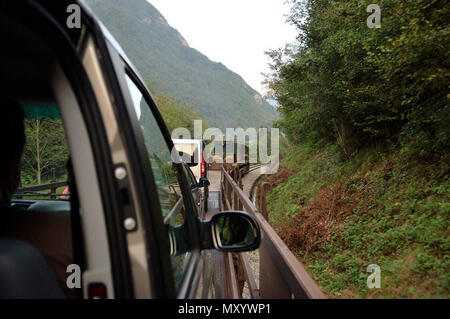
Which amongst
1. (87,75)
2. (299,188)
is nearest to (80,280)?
(87,75)

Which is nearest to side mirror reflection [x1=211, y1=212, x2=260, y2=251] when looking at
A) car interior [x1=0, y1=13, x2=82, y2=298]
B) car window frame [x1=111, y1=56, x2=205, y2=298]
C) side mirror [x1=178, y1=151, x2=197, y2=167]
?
car window frame [x1=111, y1=56, x2=205, y2=298]

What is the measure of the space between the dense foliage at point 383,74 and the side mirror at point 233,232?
16.0ft

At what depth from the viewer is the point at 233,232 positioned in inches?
68.9

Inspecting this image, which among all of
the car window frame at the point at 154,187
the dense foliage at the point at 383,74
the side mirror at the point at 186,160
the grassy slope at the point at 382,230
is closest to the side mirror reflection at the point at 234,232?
the car window frame at the point at 154,187

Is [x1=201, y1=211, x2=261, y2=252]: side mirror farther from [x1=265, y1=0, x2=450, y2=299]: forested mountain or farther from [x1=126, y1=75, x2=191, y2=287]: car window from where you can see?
[x1=265, y1=0, x2=450, y2=299]: forested mountain

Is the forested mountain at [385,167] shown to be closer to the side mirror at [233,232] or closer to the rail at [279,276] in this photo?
the rail at [279,276]

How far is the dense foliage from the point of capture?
540 centimetres

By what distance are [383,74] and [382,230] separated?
3.40 metres

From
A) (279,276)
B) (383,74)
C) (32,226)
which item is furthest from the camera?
(383,74)

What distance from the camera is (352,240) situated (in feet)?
22.9

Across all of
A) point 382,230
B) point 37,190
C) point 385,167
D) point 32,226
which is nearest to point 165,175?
point 32,226

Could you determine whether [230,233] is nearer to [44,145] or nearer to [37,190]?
[44,145]
